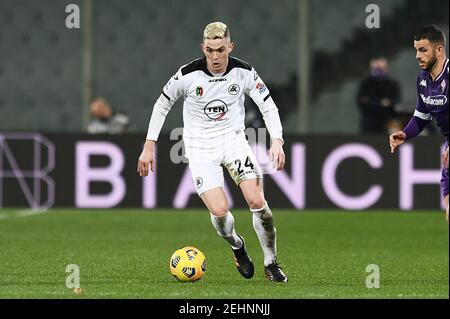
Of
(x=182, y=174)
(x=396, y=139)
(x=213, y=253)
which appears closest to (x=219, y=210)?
(x=396, y=139)

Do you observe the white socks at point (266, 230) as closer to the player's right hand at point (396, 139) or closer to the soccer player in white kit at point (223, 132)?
the soccer player in white kit at point (223, 132)

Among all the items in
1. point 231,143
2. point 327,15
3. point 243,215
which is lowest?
point 243,215

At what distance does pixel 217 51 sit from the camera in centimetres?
971

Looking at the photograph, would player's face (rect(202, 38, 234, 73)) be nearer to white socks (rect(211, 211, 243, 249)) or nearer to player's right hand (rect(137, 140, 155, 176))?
player's right hand (rect(137, 140, 155, 176))

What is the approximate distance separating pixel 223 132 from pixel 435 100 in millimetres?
1744

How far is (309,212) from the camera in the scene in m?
17.6

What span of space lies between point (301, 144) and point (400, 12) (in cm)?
400

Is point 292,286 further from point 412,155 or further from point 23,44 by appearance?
point 23,44

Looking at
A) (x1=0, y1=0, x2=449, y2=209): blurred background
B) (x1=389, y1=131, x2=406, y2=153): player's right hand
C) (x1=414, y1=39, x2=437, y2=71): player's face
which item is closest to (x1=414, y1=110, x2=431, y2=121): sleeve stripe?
(x1=389, y1=131, x2=406, y2=153): player's right hand

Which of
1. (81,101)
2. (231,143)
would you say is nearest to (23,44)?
(81,101)

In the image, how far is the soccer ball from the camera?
9781 mm

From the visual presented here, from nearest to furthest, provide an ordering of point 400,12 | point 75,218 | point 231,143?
1. point 231,143
2. point 75,218
3. point 400,12

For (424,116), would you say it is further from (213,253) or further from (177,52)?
(177,52)

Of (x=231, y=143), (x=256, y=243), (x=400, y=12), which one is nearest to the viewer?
(x=231, y=143)
